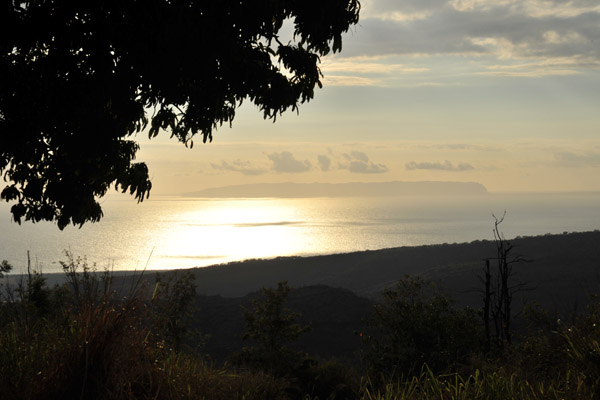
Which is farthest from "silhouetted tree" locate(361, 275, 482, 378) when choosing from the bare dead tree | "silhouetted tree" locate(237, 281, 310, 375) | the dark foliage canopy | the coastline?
the coastline

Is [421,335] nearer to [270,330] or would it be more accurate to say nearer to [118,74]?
[270,330]

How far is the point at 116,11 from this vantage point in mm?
7883

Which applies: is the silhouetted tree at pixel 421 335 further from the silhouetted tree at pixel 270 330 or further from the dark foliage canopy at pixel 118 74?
the dark foliage canopy at pixel 118 74

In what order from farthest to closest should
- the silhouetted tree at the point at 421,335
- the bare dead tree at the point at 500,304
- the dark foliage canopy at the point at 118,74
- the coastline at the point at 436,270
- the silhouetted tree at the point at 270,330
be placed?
1. the coastline at the point at 436,270
2. the silhouetted tree at the point at 270,330
3. the bare dead tree at the point at 500,304
4. the silhouetted tree at the point at 421,335
5. the dark foliage canopy at the point at 118,74

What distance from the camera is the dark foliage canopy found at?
8.12m

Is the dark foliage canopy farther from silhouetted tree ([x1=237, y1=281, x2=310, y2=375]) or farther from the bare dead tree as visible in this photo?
silhouetted tree ([x1=237, y1=281, x2=310, y2=375])


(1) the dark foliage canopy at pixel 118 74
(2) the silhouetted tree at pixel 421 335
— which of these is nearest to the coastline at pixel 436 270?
(2) the silhouetted tree at pixel 421 335

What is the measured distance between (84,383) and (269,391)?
12.0ft

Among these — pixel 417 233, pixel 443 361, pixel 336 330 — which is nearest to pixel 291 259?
pixel 336 330

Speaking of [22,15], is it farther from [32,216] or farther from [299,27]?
[299,27]

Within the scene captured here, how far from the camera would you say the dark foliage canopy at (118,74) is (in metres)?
8.12

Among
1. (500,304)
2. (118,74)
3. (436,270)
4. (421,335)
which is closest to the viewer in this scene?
(118,74)

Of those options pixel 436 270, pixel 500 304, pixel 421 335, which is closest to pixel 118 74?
pixel 421 335

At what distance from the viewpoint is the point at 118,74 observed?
28.5 feet
